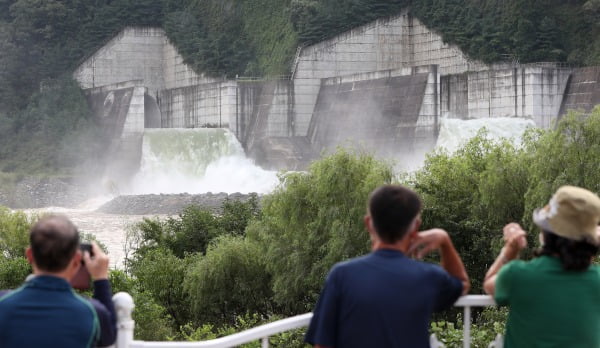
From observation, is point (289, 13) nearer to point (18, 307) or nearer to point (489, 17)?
point (489, 17)

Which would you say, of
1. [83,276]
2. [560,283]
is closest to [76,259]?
[83,276]

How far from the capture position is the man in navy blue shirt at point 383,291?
13.0 feet

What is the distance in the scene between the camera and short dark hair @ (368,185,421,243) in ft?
13.0

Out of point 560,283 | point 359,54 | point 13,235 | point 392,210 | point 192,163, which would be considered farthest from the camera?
point 192,163

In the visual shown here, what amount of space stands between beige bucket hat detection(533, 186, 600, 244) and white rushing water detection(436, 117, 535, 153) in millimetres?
27320

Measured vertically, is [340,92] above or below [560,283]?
above

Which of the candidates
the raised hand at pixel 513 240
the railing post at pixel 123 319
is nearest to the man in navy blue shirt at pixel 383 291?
the raised hand at pixel 513 240

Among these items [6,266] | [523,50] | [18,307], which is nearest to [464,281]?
[18,307]

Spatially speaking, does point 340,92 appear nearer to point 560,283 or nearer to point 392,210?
point 560,283

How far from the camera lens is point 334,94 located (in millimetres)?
41906

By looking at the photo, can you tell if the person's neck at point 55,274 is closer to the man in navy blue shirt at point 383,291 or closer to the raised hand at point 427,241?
the man in navy blue shirt at point 383,291

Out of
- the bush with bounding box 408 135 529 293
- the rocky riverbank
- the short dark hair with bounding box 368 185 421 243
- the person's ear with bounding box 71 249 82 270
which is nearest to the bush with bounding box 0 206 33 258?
the bush with bounding box 408 135 529 293

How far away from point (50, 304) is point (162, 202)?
37.8 meters

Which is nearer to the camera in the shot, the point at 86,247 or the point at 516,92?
the point at 86,247
